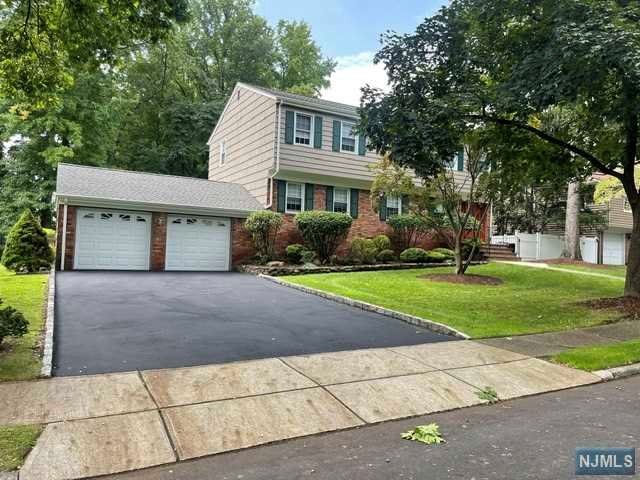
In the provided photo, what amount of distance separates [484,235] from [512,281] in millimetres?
8516

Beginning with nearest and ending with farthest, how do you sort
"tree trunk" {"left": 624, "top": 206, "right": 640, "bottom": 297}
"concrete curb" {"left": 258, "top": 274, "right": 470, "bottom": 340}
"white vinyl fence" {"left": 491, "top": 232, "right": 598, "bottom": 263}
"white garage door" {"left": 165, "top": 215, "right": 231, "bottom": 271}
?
"concrete curb" {"left": 258, "top": 274, "right": 470, "bottom": 340} → "tree trunk" {"left": 624, "top": 206, "right": 640, "bottom": 297} → "white garage door" {"left": 165, "top": 215, "right": 231, "bottom": 271} → "white vinyl fence" {"left": 491, "top": 232, "right": 598, "bottom": 263}

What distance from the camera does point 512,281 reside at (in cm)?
1434

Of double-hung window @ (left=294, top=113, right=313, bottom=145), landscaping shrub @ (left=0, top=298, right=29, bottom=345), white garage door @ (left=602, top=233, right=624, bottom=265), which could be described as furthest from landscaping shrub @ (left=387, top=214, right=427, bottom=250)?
landscaping shrub @ (left=0, top=298, right=29, bottom=345)

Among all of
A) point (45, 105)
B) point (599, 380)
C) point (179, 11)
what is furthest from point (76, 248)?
point (599, 380)

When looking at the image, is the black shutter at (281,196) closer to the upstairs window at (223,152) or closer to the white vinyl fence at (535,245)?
the upstairs window at (223,152)

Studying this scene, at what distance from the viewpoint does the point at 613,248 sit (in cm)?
2778

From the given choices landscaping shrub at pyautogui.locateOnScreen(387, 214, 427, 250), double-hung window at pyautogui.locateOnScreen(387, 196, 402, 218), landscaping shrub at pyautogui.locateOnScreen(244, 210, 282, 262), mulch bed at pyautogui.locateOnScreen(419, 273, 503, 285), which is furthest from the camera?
double-hung window at pyautogui.locateOnScreen(387, 196, 402, 218)

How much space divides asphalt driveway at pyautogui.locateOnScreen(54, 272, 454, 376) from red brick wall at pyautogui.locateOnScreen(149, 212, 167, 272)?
13.9ft

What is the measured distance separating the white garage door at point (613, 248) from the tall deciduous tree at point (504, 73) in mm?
19134

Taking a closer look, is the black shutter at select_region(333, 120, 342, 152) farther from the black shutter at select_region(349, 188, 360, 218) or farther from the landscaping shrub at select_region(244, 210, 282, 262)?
the landscaping shrub at select_region(244, 210, 282, 262)

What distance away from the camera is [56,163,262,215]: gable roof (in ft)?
50.0

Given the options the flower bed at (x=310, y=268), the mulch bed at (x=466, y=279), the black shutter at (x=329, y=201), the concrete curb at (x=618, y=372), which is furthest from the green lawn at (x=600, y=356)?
the black shutter at (x=329, y=201)

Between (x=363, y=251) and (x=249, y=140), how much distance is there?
6.93 metres

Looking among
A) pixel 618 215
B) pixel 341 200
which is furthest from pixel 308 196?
pixel 618 215
